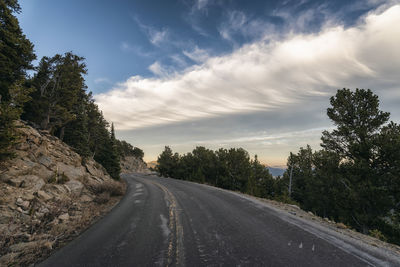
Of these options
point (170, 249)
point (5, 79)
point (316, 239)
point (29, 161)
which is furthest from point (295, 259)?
point (5, 79)

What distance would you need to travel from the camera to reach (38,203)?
25.0 feet

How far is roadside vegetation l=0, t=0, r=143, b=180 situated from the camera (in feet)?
27.5

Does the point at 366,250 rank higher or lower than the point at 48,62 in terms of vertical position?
lower

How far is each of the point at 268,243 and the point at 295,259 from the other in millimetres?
897

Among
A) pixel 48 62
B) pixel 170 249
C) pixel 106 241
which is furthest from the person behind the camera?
pixel 48 62

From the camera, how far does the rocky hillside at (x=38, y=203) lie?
4.77 meters

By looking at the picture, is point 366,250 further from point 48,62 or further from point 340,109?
point 48,62

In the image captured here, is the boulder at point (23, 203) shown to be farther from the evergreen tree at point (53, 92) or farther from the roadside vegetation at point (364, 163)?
the roadside vegetation at point (364, 163)

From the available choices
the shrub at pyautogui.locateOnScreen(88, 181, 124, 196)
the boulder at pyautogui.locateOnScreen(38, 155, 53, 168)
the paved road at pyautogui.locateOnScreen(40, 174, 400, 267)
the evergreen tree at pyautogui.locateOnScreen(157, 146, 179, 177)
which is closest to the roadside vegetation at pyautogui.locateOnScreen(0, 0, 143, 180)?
the boulder at pyautogui.locateOnScreen(38, 155, 53, 168)

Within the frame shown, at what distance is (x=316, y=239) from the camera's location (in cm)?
499

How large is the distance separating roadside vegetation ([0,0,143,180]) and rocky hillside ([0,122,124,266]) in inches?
51.7

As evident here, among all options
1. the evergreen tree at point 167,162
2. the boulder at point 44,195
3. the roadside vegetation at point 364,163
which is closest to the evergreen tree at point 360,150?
the roadside vegetation at point 364,163

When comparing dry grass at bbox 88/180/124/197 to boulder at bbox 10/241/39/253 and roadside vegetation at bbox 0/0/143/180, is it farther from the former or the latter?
boulder at bbox 10/241/39/253

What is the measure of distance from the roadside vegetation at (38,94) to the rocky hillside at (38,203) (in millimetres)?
1314
